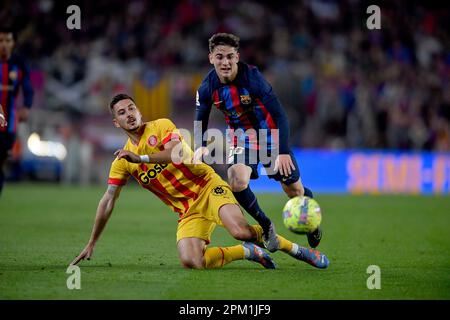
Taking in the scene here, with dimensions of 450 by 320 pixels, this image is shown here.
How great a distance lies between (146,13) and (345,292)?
63.4 feet

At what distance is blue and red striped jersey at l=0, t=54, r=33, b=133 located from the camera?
11875 mm

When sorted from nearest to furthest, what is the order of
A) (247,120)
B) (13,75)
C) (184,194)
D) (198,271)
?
(198,271), (184,194), (247,120), (13,75)

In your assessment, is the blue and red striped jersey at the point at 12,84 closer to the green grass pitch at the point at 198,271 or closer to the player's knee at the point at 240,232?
the green grass pitch at the point at 198,271

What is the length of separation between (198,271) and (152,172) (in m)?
1.11

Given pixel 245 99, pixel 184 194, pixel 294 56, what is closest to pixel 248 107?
pixel 245 99

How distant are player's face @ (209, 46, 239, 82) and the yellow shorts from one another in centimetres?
108

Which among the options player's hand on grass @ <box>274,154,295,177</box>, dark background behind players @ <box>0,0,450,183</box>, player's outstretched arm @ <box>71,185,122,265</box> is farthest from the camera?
dark background behind players @ <box>0,0,450,183</box>

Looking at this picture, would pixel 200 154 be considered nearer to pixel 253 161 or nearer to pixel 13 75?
pixel 253 161

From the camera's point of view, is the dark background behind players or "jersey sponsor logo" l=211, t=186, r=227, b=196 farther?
the dark background behind players

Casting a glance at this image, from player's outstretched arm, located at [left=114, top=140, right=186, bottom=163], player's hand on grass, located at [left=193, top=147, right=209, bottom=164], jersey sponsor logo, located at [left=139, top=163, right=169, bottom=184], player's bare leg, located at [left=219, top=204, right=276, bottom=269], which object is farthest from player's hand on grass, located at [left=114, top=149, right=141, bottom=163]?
player's bare leg, located at [left=219, top=204, right=276, bottom=269]

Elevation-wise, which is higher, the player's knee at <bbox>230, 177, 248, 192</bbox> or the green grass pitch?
the player's knee at <bbox>230, 177, 248, 192</bbox>

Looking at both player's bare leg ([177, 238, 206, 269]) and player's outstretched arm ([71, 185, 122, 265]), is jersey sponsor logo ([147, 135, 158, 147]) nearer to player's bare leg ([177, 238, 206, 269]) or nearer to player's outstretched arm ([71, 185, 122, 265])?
player's outstretched arm ([71, 185, 122, 265])

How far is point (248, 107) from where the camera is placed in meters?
8.45
